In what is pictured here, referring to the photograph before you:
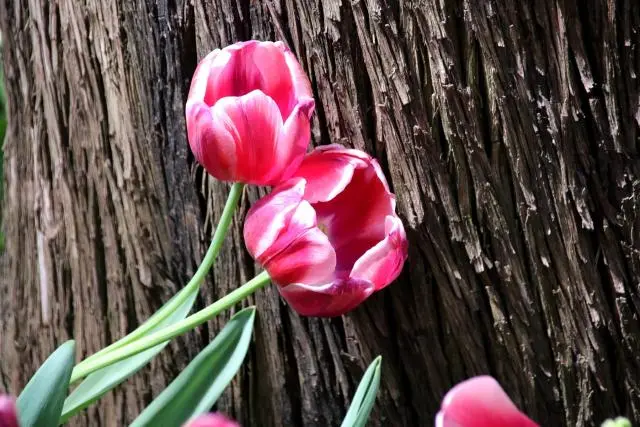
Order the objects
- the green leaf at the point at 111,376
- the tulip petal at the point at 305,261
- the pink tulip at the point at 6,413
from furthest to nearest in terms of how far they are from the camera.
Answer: the green leaf at the point at 111,376
the tulip petal at the point at 305,261
the pink tulip at the point at 6,413

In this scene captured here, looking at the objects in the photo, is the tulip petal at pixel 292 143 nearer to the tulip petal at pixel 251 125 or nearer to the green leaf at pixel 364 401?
the tulip petal at pixel 251 125

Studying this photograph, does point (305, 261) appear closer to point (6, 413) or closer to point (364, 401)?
point (364, 401)

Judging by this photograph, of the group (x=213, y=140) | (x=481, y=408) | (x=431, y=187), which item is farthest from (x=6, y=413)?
(x=431, y=187)

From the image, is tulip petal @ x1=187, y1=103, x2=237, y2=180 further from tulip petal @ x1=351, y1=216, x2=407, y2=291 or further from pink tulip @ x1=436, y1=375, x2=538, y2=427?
pink tulip @ x1=436, y1=375, x2=538, y2=427

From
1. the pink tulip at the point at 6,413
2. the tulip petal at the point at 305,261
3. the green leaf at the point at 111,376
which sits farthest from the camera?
the green leaf at the point at 111,376

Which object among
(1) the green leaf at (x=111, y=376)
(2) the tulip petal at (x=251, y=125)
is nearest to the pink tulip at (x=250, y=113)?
(2) the tulip petal at (x=251, y=125)

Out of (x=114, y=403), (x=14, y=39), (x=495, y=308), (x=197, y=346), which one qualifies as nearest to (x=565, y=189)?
(x=495, y=308)
